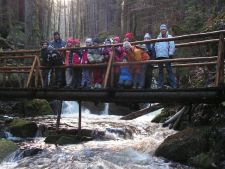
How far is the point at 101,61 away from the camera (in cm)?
1208

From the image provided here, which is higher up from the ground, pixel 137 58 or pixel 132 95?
pixel 137 58

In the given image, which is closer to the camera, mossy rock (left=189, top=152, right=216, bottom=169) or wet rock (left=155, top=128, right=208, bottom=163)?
mossy rock (left=189, top=152, right=216, bottom=169)

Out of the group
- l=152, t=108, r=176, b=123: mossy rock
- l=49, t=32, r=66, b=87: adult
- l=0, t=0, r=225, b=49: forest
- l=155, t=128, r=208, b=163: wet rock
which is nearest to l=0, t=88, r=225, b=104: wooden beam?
l=49, t=32, r=66, b=87: adult

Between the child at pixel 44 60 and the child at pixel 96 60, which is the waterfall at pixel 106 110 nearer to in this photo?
the child at pixel 44 60

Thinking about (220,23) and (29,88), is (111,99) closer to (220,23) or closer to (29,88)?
(29,88)

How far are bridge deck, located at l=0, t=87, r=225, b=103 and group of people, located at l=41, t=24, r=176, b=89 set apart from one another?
1.22 ft

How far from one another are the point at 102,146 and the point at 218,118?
366 cm

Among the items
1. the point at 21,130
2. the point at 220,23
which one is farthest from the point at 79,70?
the point at 220,23

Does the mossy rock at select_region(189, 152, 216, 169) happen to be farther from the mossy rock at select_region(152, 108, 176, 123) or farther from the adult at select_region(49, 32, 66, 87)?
the mossy rock at select_region(152, 108, 176, 123)

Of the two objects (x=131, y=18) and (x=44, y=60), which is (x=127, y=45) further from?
(x=131, y=18)

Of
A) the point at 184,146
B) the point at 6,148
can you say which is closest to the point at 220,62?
the point at 184,146

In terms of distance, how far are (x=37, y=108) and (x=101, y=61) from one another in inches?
428

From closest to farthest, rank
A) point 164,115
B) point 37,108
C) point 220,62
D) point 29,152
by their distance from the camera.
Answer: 1. point 220,62
2. point 29,152
3. point 164,115
4. point 37,108

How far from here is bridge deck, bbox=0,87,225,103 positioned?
9891 millimetres
